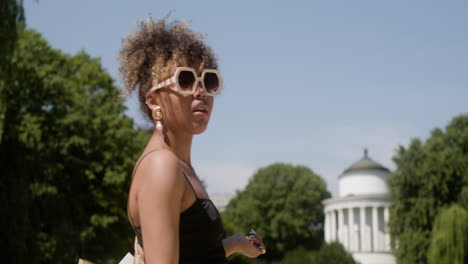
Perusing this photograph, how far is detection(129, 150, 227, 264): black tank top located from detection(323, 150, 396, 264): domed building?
82.0 m

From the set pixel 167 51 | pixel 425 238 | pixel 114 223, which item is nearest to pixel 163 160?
pixel 167 51

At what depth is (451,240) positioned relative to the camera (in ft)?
134

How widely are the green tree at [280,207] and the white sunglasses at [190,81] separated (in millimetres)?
65530

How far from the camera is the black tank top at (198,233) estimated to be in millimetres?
2420

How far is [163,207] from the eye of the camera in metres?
2.24

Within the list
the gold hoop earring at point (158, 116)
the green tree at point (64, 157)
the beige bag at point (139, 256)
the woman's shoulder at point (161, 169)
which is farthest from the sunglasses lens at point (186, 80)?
the green tree at point (64, 157)

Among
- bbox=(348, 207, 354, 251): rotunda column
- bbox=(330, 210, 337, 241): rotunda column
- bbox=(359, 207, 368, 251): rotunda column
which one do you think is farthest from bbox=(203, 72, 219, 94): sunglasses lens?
bbox=(348, 207, 354, 251): rotunda column

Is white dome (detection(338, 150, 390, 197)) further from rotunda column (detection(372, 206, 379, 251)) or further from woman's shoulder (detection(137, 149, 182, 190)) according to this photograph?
woman's shoulder (detection(137, 149, 182, 190))

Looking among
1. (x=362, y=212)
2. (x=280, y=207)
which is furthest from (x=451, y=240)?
(x=362, y=212)

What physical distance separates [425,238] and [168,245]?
158 feet

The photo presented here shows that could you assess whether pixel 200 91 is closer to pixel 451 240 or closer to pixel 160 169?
pixel 160 169

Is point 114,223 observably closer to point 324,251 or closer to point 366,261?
point 324,251

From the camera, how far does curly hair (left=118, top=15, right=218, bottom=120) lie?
2701mm

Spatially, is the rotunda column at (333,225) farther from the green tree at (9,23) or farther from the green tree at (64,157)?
the green tree at (9,23)
